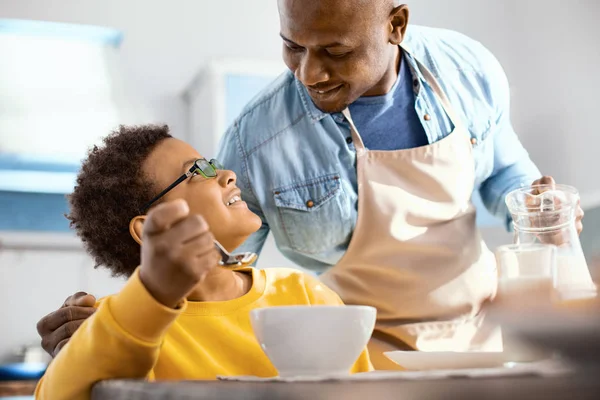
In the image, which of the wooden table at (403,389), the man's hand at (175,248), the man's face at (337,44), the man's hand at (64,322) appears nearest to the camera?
the wooden table at (403,389)

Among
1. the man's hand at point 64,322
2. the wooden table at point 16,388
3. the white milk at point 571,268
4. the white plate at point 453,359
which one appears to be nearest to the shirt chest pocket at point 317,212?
the white milk at point 571,268

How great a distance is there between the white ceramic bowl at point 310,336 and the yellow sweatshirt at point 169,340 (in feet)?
0.30

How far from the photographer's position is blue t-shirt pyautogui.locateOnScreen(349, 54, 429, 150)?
1.57m

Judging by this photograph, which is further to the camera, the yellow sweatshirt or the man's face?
the man's face

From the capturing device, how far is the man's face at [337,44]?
1305mm

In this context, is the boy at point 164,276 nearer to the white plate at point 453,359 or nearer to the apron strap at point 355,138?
the white plate at point 453,359

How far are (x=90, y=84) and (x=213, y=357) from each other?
2.71 meters

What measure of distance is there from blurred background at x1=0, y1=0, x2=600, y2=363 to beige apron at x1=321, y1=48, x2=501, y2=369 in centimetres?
Answer: 167

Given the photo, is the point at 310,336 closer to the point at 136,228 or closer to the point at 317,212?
the point at 136,228

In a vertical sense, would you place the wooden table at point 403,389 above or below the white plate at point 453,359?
above

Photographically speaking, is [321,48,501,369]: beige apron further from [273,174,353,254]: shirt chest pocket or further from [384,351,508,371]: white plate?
[384,351,508,371]: white plate

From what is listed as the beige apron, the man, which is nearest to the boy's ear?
the man

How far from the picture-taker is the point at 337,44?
133 cm

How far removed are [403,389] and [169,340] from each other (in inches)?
24.2
